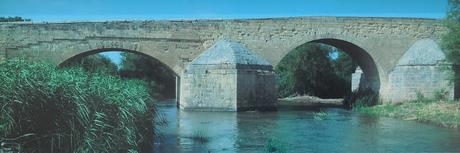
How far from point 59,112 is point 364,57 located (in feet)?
69.2

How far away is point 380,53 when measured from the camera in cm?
2453

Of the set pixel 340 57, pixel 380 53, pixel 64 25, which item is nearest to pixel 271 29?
pixel 380 53

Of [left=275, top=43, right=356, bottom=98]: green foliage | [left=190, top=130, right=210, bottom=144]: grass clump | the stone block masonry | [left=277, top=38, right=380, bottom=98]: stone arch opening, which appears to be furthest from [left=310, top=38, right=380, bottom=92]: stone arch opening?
[left=190, top=130, right=210, bottom=144]: grass clump

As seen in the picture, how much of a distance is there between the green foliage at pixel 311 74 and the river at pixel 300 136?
19946 mm

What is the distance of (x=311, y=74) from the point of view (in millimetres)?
A: 38031

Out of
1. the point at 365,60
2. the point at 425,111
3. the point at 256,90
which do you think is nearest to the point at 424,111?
the point at 425,111

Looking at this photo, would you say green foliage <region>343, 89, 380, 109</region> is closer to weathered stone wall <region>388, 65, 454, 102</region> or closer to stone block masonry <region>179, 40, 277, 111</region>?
weathered stone wall <region>388, 65, 454, 102</region>

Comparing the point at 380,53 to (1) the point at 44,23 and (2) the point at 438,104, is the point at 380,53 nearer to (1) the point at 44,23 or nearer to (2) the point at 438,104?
(2) the point at 438,104

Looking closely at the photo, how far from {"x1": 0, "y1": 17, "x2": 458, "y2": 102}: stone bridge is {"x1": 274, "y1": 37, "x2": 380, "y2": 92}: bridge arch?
0.17 feet

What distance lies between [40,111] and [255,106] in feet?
52.1

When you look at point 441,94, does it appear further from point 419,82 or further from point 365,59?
point 365,59

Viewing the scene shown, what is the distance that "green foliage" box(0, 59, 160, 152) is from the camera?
6.05 meters

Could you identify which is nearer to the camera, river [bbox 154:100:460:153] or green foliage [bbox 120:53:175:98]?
river [bbox 154:100:460:153]

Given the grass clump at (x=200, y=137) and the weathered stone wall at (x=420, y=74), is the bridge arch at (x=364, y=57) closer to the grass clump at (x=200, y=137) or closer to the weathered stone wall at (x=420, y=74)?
the weathered stone wall at (x=420, y=74)
